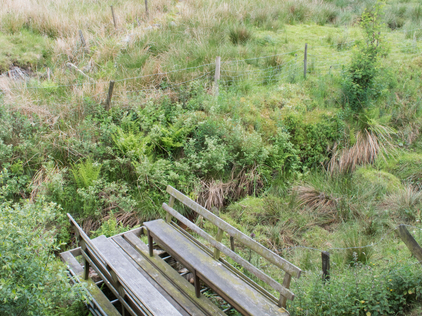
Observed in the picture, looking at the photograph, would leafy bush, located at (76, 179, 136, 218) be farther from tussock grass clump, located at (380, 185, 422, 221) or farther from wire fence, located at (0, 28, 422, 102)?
tussock grass clump, located at (380, 185, 422, 221)

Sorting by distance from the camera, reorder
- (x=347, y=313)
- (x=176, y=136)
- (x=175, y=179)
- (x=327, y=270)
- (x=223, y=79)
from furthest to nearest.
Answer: (x=223, y=79) < (x=176, y=136) < (x=175, y=179) < (x=327, y=270) < (x=347, y=313)

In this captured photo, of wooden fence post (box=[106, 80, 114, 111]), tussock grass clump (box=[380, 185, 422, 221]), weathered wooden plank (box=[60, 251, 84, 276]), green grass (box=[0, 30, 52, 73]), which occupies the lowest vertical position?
tussock grass clump (box=[380, 185, 422, 221])

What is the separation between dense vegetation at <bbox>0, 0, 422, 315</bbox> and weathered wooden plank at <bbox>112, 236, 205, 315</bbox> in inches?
35.0

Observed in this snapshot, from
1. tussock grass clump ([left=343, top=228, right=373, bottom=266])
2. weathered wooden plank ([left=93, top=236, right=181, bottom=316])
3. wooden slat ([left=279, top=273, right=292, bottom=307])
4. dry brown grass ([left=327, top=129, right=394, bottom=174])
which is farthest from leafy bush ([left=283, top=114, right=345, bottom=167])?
weathered wooden plank ([left=93, top=236, right=181, bottom=316])

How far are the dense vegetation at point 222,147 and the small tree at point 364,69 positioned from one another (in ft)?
0.15

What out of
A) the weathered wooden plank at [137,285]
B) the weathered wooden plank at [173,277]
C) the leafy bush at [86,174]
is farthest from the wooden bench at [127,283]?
the leafy bush at [86,174]

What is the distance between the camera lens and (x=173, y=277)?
4176 mm

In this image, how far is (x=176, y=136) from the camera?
7.05 meters

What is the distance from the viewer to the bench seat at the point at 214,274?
3.36 metres

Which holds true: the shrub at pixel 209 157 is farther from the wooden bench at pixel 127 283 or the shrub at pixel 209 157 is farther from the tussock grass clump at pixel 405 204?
the tussock grass clump at pixel 405 204

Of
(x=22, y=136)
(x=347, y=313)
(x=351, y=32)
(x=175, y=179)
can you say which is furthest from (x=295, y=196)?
(x=351, y=32)

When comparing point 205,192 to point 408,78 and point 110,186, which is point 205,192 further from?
point 408,78

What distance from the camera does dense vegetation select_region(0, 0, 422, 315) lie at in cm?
374

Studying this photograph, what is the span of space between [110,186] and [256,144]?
3.10m
